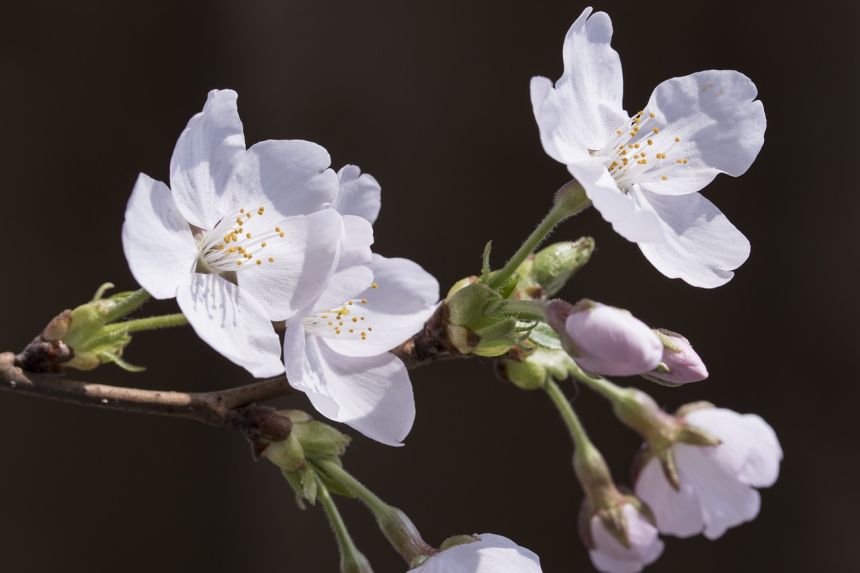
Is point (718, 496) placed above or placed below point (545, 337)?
below

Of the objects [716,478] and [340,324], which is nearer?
[340,324]

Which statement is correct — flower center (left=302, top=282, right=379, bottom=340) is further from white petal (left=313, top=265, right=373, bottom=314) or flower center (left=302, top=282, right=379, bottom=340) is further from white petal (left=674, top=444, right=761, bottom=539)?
white petal (left=674, top=444, right=761, bottom=539)

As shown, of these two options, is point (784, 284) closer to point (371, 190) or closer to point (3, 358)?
point (371, 190)

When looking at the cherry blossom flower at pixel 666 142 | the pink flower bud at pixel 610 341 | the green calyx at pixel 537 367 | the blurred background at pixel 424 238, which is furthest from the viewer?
the blurred background at pixel 424 238

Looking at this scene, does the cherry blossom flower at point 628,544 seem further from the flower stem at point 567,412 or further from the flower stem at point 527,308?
the flower stem at point 527,308

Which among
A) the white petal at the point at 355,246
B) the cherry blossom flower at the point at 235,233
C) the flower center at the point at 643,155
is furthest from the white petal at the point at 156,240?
the flower center at the point at 643,155

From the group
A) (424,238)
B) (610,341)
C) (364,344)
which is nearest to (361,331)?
(364,344)

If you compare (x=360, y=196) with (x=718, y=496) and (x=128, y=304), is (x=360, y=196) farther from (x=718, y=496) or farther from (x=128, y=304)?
(x=718, y=496)
